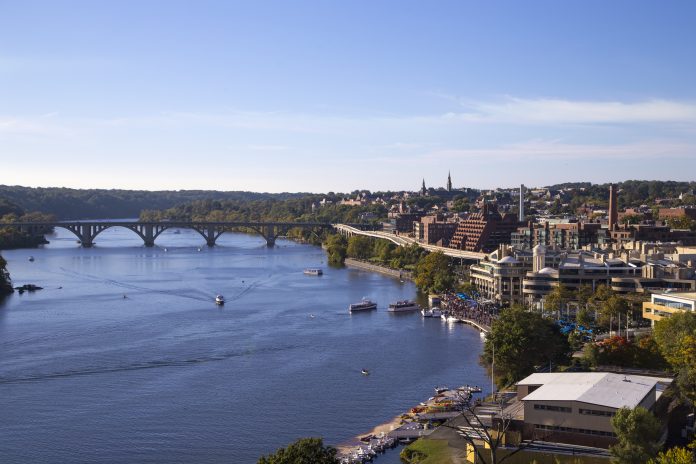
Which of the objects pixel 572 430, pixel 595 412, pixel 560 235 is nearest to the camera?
pixel 595 412

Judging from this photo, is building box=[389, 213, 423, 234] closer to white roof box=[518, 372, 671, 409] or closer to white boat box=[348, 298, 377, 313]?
white boat box=[348, 298, 377, 313]

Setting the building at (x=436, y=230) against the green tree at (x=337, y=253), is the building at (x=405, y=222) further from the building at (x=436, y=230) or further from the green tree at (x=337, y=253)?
the green tree at (x=337, y=253)

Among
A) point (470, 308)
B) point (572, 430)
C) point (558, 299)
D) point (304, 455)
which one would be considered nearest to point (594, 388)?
point (572, 430)

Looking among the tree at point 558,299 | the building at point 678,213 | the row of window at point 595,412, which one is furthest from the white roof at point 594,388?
the building at point 678,213

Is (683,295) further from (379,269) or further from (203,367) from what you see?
(379,269)

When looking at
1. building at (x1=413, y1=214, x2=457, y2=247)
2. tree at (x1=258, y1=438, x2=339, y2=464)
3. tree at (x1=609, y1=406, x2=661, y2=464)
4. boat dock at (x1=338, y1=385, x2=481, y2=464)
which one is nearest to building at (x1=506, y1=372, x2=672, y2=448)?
tree at (x1=609, y1=406, x2=661, y2=464)

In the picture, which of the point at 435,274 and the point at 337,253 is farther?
the point at 337,253
